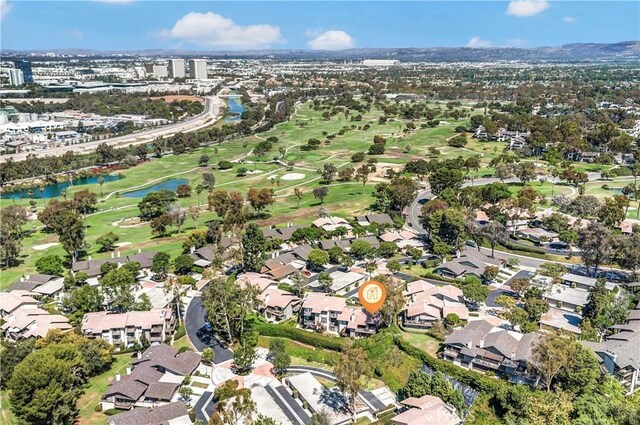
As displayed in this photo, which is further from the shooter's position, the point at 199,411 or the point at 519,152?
the point at 519,152

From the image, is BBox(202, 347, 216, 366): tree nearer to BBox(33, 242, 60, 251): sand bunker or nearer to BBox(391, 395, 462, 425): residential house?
BBox(391, 395, 462, 425): residential house

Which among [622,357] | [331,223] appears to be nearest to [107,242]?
[331,223]

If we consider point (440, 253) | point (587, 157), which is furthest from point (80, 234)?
point (587, 157)

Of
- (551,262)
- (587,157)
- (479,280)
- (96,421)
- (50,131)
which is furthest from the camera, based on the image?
(50,131)

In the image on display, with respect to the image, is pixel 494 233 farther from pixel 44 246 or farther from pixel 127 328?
pixel 44 246

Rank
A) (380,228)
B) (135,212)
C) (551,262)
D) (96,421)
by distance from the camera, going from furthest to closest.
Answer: (135,212) → (380,228) → (551,262) → (96,421)

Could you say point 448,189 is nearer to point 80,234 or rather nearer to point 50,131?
point 80,234
